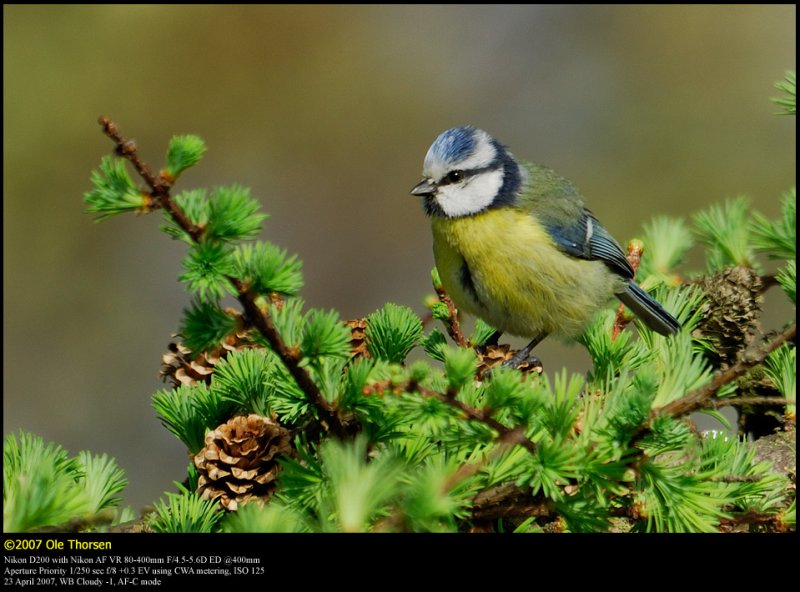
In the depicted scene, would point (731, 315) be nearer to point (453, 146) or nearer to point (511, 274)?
point (511, 274)

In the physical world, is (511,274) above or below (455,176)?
below

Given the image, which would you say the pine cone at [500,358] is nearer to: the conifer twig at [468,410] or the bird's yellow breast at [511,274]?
the bird's yellow breast at [511,274]

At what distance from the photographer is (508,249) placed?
2312 mm

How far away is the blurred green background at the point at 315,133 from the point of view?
14.7ft

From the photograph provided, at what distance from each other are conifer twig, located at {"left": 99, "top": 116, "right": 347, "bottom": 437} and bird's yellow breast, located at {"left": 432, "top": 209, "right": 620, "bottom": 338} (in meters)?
1.15

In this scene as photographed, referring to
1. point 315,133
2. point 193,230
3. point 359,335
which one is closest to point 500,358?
point 359,335

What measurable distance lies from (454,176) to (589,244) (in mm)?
495

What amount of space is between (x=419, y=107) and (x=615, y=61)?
142cm

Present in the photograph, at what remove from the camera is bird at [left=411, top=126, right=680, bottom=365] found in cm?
229

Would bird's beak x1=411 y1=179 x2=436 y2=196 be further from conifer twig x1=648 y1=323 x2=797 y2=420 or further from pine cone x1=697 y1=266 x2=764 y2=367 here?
conifer twig x1=648 y1=323 x2=797 y2=420

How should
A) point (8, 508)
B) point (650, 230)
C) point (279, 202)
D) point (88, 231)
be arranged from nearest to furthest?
1. point (8, 508)
2. point (650, 230)
3. point (88, 231)
4. point (279, 202)

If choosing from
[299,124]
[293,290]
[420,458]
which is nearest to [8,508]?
[293,290]
